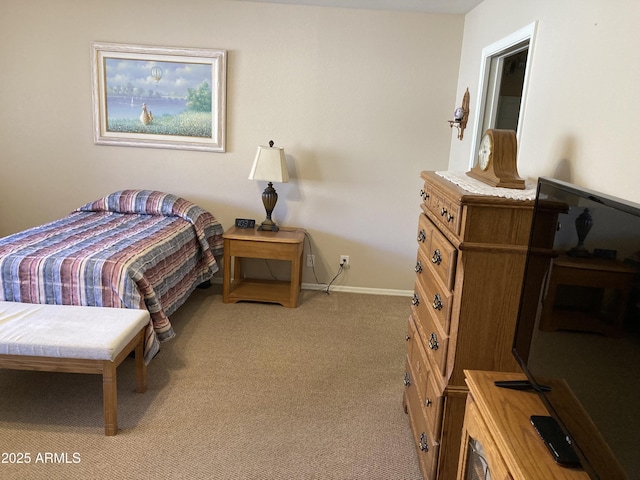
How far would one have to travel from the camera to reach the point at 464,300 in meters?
1.63

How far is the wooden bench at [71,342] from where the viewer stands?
2.06 meters

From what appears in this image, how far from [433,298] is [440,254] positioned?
22cm

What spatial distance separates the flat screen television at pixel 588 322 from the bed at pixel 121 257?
1.93 metres

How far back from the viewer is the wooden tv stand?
1078 millimetres

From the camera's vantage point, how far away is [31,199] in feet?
13.6

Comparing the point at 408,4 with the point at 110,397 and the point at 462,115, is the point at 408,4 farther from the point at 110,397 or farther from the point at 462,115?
the point at 110,397

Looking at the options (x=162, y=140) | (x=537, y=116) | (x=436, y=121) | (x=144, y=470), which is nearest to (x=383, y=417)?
(x=144, y=470)

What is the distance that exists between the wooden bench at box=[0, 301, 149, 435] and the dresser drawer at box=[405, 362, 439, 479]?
136 cm

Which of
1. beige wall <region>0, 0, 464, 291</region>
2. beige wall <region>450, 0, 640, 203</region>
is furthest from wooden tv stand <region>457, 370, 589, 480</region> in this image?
beige wall <region>0, 0, 464, 291</region>

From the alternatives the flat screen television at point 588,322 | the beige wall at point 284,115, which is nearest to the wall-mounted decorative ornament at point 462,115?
the beige wall at point 284,115

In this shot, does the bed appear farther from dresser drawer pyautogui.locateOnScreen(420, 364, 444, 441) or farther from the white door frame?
the white door frame

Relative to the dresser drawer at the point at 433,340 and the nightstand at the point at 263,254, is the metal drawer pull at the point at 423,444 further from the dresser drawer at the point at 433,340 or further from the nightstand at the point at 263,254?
the nightstand at the point at 263,254

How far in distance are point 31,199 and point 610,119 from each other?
14.3 ft

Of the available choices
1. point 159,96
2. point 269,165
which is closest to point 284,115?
point 269,165
